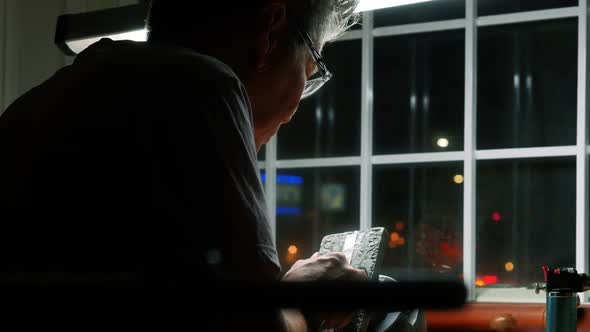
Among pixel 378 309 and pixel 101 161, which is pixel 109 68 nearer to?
pixel 101 161

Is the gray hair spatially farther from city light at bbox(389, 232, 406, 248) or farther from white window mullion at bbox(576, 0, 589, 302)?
city light at bbox(389, 232, 406, 248)

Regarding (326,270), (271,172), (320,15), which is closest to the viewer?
(326,270)

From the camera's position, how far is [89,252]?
59 cm

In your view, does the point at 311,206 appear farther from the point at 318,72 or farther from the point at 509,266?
the point at 318,72

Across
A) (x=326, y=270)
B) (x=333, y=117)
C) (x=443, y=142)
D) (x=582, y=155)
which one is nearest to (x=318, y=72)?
(x=326, y=270)

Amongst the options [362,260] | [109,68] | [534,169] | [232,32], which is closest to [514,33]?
[534,169]

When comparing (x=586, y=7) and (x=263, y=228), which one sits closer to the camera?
(x=263, y=228)

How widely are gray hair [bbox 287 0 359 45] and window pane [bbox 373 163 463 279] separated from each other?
183 centimetres

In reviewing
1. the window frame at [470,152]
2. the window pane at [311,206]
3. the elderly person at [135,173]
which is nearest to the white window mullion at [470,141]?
the window frame at [470,152]

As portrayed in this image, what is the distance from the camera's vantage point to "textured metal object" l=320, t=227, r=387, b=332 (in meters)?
0.99

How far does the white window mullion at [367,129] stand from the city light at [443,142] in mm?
247

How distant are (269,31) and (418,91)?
225cm

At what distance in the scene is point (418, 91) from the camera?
306cm

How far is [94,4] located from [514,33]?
1.63 m
